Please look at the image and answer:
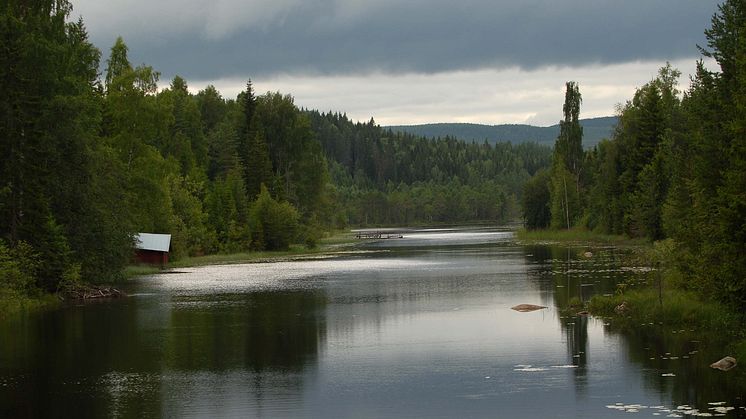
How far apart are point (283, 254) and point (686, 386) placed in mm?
80547

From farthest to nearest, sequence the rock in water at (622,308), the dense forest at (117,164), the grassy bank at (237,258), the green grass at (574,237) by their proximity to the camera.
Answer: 1. the green grass at (574,237)
2. the grassy bank at (237,258)
3. the dense forest at (117,164)
4. the rock in water at (622,308)

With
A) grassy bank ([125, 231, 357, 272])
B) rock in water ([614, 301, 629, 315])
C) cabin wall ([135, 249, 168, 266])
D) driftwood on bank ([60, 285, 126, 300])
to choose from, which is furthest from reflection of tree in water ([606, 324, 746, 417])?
cabin wall ([135, 249, 168, 266])

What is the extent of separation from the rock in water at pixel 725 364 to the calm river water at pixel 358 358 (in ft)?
1.09

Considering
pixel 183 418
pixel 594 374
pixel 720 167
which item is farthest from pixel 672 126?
pixel 183 418

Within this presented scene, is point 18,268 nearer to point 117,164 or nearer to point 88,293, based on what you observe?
point 88,293

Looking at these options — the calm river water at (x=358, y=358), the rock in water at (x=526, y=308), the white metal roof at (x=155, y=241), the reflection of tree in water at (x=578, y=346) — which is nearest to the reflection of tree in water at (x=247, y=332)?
the calm river water at (x=358, y=358)

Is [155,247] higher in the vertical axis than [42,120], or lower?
lower

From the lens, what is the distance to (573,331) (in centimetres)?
3772

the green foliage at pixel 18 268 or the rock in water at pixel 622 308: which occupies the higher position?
the green foliage at pixel 18 268

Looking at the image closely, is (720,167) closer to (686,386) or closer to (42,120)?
(686,386)

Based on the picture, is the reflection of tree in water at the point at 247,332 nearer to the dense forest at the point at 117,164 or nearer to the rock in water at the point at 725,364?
the dense forest at the point at 117,164

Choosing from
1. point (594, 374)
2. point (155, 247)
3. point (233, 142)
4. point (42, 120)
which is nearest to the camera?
point (594, 374)

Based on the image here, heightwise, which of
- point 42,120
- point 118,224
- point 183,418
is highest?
point 42,120

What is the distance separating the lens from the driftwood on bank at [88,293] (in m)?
55.4
